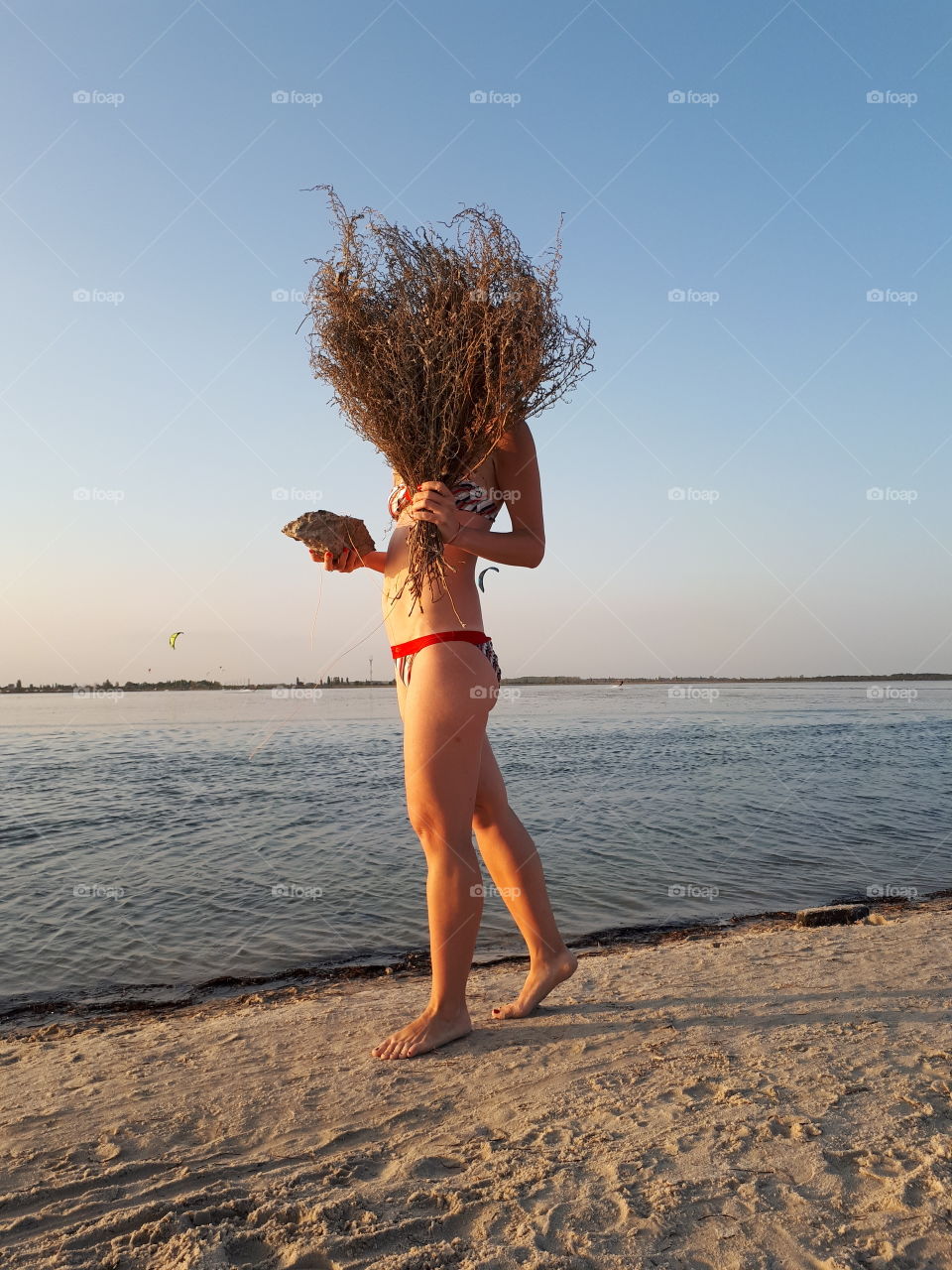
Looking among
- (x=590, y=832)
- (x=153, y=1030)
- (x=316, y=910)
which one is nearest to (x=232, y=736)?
(x=590, y=832)

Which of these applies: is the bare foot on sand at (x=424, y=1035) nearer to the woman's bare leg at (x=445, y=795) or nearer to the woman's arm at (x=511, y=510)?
the woman's bare leg at (x=445, y=795)

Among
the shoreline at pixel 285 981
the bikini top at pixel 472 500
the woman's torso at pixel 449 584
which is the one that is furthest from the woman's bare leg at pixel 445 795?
the shoreline at pixel 285 981

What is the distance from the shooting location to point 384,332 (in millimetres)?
2943

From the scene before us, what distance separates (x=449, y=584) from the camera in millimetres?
2912

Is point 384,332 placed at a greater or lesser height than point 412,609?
greater

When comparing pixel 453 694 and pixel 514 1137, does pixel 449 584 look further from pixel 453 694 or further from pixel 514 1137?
pixel 514 1137

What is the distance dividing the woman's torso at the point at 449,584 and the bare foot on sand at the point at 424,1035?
1.35 meters

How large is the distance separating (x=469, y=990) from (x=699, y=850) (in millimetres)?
4892

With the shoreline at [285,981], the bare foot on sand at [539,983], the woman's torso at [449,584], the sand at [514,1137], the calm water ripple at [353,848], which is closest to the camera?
the sand at [514,1137]

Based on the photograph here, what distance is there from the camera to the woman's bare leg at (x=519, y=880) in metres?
3.08

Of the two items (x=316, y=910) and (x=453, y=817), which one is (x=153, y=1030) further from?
(x=316, y=910)

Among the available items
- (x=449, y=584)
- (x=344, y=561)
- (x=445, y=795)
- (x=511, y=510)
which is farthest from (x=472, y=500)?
(x=445, y=795)

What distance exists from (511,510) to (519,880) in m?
1.38

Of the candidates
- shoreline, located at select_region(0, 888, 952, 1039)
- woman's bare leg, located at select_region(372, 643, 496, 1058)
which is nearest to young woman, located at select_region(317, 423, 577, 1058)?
woman's bare leg, located at select_region(372, 643, 496, 1058)
